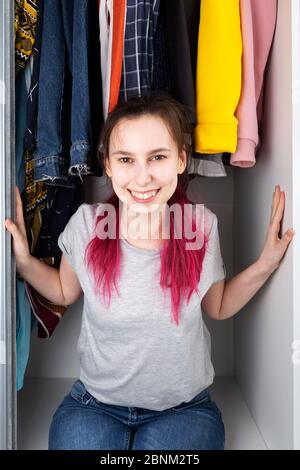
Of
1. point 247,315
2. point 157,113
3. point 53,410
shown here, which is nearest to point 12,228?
point 157,113

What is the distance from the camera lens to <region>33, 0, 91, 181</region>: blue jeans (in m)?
1.26

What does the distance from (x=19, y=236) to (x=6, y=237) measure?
3cm

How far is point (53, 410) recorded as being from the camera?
1.58 m

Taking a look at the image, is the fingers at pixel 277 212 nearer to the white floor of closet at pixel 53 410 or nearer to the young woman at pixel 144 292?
the young woman at pixel 144 292

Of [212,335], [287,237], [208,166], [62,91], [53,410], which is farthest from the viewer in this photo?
[212,335]

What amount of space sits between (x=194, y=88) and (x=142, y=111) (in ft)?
0.52

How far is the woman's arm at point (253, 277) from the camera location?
124 cm

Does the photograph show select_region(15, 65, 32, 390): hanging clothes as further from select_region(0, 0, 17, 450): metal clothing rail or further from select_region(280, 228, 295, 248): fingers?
select_region(280, 228, 295, 248): fingers

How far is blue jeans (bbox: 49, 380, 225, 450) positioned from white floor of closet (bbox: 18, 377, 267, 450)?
131 mm

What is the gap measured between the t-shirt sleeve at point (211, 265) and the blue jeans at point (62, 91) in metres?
0.34

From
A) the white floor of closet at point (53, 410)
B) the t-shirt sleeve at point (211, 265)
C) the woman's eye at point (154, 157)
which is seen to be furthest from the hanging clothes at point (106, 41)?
the white floor of closet at point (53, 410)

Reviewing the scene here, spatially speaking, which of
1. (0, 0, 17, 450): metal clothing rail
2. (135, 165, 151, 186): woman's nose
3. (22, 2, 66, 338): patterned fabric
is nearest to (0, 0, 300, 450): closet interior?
(0, 0, 17, 450): metal clothing rail

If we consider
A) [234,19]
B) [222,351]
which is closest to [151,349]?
[222,351]

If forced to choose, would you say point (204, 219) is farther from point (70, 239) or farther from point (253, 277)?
point (70, 239)
